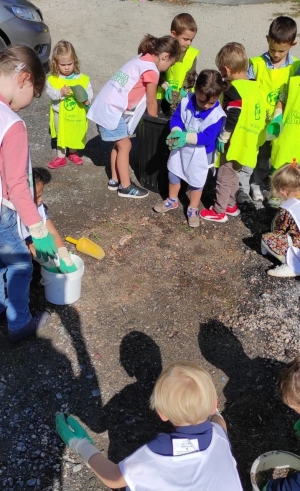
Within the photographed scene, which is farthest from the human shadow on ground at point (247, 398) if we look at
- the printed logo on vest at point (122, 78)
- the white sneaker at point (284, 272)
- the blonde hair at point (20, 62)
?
the printed logo on vest at point (122, 78)

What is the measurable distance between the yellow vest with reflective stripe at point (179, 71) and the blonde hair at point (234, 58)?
856 millimetres

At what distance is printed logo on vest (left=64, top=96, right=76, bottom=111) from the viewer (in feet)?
17.4

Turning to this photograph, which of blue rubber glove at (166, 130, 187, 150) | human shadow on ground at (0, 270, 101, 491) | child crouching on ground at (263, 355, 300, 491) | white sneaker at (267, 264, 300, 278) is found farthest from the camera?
blue rubber glove at (166, 130, 187, 150)

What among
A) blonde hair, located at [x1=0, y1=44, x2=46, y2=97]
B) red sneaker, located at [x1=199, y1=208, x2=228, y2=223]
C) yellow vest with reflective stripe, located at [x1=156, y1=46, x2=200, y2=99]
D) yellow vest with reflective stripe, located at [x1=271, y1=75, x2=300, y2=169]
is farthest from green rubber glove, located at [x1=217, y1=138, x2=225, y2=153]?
blonde hair, located at [x1=0, y1=44, x2=46, y2=97]

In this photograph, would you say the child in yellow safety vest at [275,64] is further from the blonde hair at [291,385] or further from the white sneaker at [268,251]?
the blonde hair at [291,385]

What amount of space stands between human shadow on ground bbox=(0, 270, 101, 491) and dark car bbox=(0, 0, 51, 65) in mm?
4798

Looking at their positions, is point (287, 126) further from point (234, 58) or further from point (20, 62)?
point (20, 62)

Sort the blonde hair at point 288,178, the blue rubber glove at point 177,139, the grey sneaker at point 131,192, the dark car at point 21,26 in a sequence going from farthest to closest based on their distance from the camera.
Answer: the dark car at point 21,26
the grey sneaker at point 131,192
the blue rubber glove at point 177,139
the blonde hair at point 288,178

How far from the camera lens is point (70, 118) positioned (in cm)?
538

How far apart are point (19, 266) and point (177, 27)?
3174 millimetres

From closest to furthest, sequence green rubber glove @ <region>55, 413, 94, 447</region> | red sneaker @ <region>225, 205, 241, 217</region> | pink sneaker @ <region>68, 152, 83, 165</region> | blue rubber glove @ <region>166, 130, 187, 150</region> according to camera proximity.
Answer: green rubber glove @ <region>55, 413, 94, 447</region> < blue rubber glove @ <region>166, 130, 187, 150</region> < red sneaker @ <region>225, 205, 241, 217</region> < pink sneaker @ <region>68, 152, 83, 165</region>

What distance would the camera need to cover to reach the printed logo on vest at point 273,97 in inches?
190

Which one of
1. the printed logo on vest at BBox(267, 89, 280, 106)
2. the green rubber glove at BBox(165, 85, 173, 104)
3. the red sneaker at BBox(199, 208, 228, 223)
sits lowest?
the red sneaker at BBox(199, 208, 228, 223)

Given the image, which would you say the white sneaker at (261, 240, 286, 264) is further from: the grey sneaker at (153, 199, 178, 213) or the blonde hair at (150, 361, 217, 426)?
the blonde hair at (150, 361, 217, 426)
